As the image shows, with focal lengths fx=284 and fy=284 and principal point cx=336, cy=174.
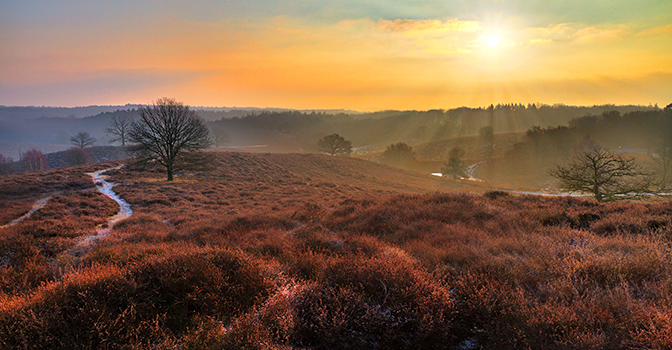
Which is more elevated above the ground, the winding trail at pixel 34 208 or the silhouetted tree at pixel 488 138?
the silhouetted tree at pixel 488 138

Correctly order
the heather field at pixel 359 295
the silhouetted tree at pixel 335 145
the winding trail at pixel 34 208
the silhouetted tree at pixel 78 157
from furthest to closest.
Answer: the silhouetted tree at pixel 335 145 → the silhouetted tree at pixel 78 157 → the winding trail at pixel 34 208 → the heather field at pixel 359 295

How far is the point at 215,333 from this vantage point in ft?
11.4

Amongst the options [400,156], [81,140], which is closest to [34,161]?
[81,140]

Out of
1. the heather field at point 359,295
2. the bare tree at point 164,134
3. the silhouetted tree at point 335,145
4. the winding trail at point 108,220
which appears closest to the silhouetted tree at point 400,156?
the silhouetted tree at point 335,145

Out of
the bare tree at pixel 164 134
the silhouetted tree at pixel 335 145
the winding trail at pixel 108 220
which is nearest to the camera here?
the winding trail at pixel 108 220

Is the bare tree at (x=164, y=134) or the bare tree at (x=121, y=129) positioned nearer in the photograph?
the bare tree at (x=164, y=134)

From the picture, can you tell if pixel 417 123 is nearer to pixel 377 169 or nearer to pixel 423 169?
pixel 423 169

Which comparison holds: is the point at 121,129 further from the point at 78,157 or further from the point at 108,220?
the point at 108,220

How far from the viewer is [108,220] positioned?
51.4 ft

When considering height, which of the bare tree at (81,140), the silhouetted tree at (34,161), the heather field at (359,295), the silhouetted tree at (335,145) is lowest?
the silhouetted tree at (34,161)

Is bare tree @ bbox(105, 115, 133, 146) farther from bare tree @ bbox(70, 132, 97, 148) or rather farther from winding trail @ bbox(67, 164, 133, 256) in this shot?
winding trail @ bbox(67, 164, 133, 256)

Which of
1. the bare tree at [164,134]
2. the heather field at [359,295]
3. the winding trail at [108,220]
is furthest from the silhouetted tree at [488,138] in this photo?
the winding trail at [108,220]

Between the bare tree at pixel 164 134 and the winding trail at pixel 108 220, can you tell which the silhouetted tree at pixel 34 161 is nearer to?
the winding trail at pixel 108 220

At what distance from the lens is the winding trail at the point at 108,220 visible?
8.81 metres
